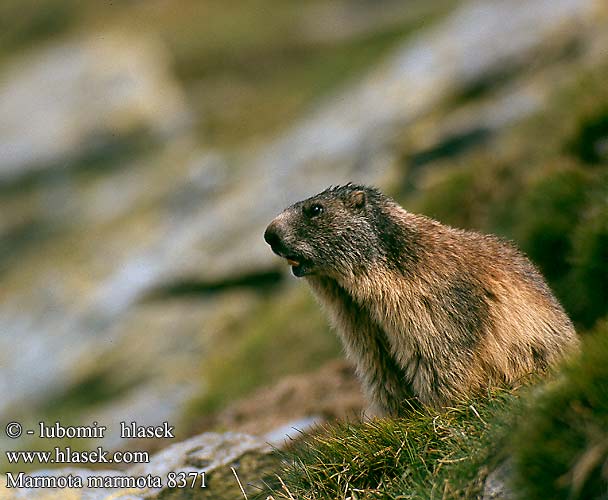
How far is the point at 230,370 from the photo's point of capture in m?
15.5

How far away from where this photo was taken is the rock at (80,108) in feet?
93.9

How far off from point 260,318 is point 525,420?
11829 mm

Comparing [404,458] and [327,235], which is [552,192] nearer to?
[327,235]

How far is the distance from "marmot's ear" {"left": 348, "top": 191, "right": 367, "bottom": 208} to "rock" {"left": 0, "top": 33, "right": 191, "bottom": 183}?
2194 centimetres

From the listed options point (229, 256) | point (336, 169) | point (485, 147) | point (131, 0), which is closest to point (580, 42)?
point (485, 147)

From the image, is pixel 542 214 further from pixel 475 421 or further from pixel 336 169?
pixel 336 169

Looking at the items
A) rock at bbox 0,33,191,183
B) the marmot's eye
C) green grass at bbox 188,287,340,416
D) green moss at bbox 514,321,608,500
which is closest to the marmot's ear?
the marmot's eye

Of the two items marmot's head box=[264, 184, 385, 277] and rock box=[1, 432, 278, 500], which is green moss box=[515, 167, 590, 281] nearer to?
marmot's head box=[264, 184, 385, 277]

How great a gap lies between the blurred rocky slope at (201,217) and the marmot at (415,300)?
4837mm

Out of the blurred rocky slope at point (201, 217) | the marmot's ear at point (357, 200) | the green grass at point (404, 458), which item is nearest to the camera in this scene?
the green grass at point (404, 458)

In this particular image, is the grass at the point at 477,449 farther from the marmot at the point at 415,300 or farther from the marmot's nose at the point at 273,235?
the marmot's nose at the point at 273,235

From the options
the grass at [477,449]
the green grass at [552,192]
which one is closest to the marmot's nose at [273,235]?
the grass at [477,449]

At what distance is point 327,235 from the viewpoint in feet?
26.8

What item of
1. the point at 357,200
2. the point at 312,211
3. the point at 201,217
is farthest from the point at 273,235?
the point at 201,217
